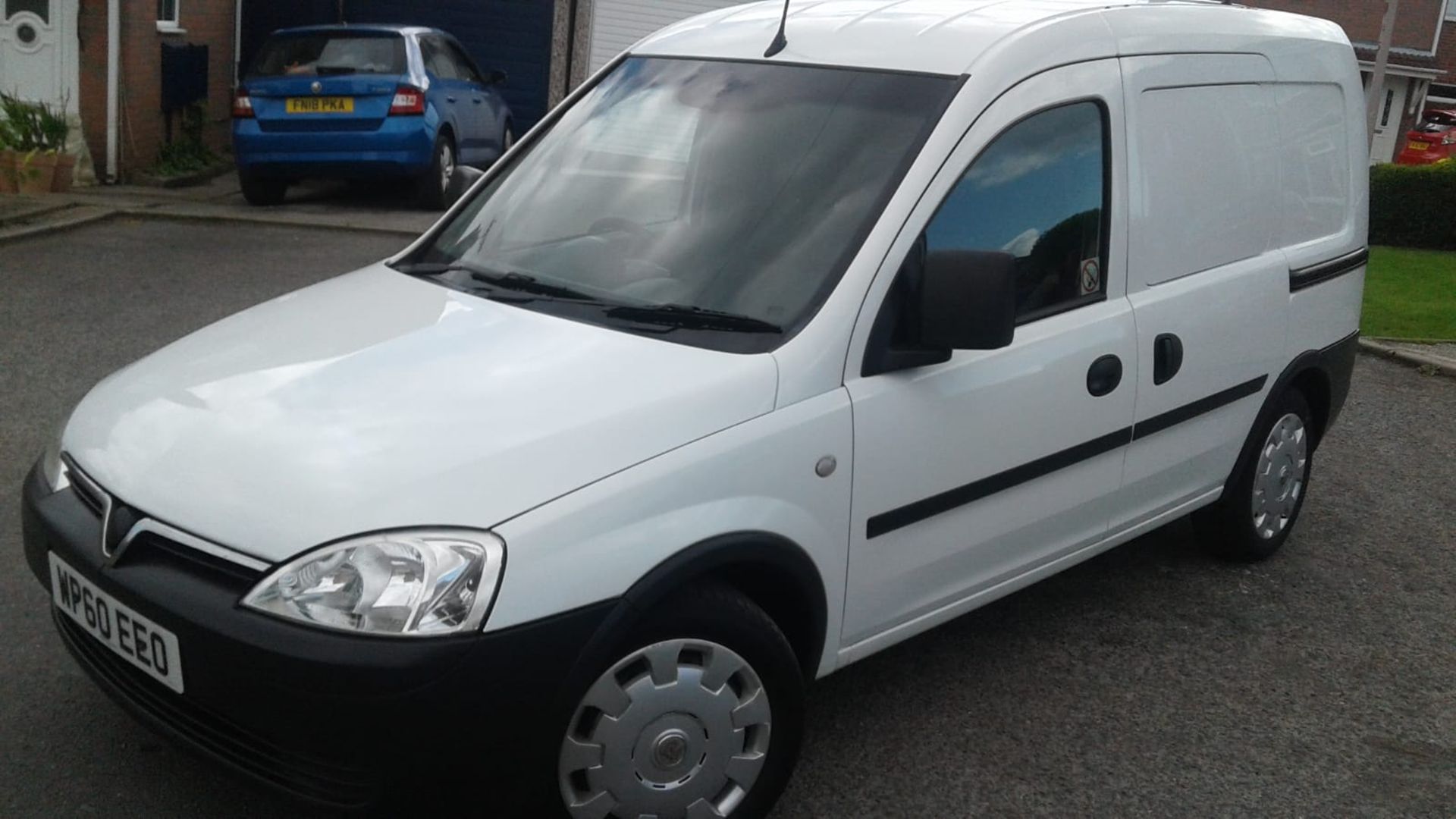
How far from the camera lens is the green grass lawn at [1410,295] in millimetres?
10836

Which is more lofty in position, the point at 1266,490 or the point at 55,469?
the point at 55,469

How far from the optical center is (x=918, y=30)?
3.98 metres

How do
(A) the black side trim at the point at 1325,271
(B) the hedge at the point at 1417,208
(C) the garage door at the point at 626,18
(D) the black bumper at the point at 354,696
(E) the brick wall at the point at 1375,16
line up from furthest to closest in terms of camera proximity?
(E) the brick wall at the point at 1375,16 < (C) the garage door at the point at 626,18 < (B) the hedge at the point at 1417,208 < (A) the black side trim at the point at 1325,271 < (D) the black bumper at the point at 354,696

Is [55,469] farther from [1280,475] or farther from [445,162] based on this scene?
[445,162]

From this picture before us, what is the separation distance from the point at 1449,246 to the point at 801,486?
59.0 feet

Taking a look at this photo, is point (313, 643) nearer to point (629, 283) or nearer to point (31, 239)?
point (629, 283)

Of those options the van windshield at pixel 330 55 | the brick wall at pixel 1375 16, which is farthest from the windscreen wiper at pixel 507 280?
the brick wall at pixel 1375 16

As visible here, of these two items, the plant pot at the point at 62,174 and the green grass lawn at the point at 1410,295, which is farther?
the plant pot at the point at 62,174

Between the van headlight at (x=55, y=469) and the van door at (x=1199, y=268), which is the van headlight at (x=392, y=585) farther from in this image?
the van door at (x=1199, y=268)

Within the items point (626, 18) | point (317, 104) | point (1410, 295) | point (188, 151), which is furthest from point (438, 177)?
point (1410, 295)

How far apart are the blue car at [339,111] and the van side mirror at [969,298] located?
10447mm

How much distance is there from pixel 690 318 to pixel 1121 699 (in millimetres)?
1807

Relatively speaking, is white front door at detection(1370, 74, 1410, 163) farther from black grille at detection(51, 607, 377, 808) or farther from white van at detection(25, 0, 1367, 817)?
black grille at detection(51, 607, 377, 808)

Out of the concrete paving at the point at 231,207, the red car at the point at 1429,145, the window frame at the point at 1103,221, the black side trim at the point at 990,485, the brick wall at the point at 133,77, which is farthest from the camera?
the red car at the point at 1429,145
